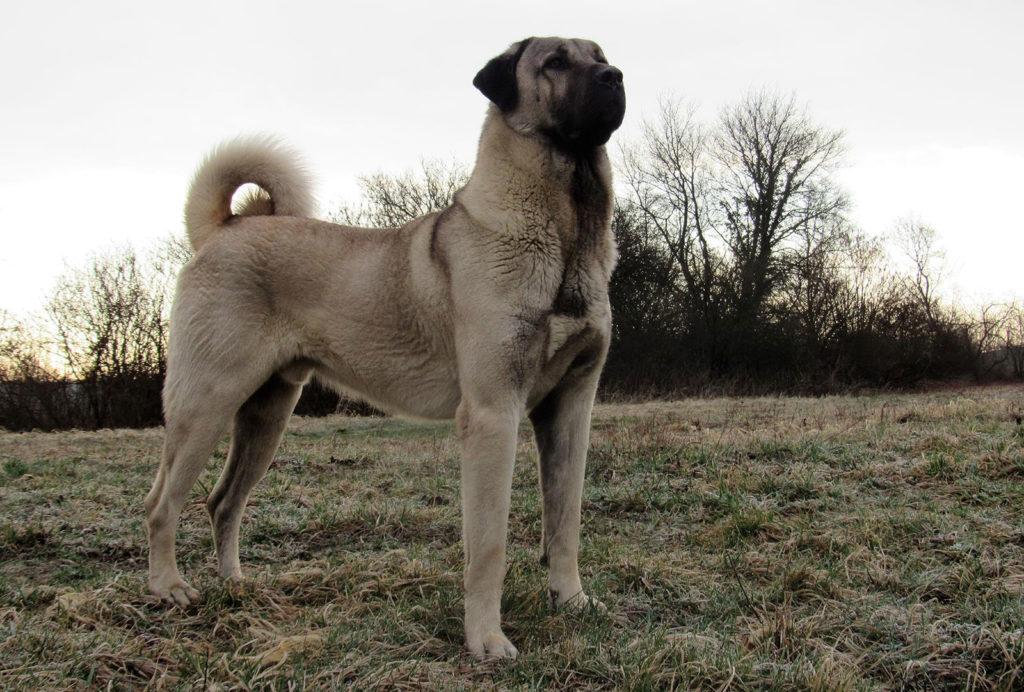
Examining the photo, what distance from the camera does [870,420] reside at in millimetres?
7812

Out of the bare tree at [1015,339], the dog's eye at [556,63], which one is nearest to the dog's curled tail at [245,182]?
the dog's eye at [556,63]

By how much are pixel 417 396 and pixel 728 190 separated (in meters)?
25.5

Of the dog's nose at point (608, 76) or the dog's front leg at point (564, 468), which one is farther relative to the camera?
the dog's front leg at point (564, 468)

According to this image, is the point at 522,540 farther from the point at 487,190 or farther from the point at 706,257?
the point at 706,257

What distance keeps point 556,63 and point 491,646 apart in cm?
211

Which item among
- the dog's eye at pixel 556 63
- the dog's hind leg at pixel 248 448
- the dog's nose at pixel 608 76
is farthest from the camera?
the dog's hind leg at pixel 248 448

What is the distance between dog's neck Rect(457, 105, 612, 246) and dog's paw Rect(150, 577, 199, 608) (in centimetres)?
187

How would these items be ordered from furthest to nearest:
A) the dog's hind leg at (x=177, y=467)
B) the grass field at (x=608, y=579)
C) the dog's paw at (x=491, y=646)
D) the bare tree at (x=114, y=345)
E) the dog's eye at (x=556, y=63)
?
the bare tree at (x=114, y=345)
the dog's hind leg at (x=177, y=467)
the dog's eye at (x=556, y=63)
the dog's paw at (x=491, y=646)
the grass field at (x=608, y=579)

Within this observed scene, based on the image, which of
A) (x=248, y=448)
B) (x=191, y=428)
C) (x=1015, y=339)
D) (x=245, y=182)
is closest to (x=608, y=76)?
(x=245, y=182)

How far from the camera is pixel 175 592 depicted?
3041 mm

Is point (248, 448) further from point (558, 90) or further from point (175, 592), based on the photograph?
point (558, 90)

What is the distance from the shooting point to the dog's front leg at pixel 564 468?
298 centimetres

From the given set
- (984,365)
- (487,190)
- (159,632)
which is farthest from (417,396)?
(984,365)

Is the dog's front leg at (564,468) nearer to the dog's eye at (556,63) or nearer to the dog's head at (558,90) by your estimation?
the dog's head at (558,90)
